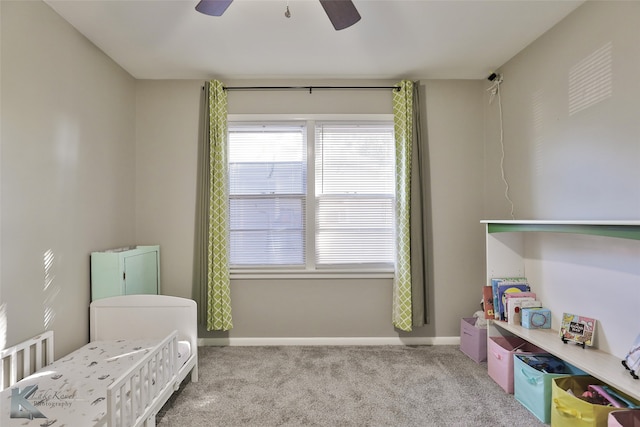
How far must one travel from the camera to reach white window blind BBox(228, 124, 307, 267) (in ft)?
9.84

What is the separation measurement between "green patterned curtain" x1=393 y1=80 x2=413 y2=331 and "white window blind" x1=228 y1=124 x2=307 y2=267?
0.88 meters

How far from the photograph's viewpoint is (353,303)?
2988 millimetres

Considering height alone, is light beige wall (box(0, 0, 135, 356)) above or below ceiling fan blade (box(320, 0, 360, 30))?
below

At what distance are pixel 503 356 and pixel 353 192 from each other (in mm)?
1725

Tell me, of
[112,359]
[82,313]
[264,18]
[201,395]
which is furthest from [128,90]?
[201,395]

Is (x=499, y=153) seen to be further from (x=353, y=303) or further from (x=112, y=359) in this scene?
(x=112, y=359)

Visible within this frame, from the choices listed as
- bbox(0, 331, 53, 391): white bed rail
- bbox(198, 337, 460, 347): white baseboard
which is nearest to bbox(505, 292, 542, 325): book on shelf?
bbox(198, 337, 460, 347): white baseboard

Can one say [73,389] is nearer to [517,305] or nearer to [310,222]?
[310,222]

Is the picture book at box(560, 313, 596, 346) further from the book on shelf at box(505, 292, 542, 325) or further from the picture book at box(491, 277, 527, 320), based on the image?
the picture book at box(491, 277, 527, 320)

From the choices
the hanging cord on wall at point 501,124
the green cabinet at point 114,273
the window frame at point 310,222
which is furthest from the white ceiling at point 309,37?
the green cabinet at point 114,273

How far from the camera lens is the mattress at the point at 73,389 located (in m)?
1.33

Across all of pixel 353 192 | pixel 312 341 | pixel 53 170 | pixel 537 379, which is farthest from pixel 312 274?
pixel 53 170

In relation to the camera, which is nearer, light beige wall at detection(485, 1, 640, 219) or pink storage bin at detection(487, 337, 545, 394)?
light beige wall at detection(485, 1, 640, 219)

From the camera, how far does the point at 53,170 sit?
78.7 inches
